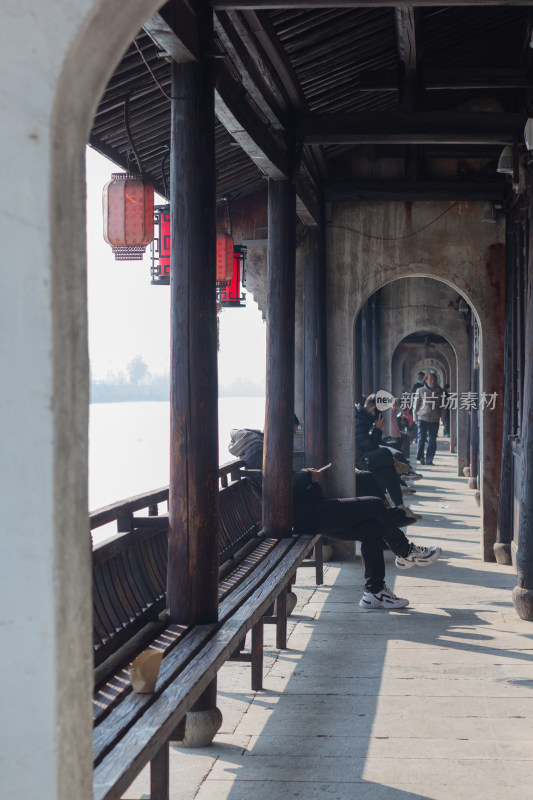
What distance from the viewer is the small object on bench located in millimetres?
3158

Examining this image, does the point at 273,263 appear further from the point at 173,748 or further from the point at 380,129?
the point at 173,748

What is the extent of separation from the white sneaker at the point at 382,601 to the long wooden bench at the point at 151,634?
117 centimetres

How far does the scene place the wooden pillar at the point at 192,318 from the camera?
12.9 ft

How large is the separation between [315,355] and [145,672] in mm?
5872

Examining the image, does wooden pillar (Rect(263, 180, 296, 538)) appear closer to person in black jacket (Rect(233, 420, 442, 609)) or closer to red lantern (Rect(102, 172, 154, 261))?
person in black jacket (Rect(233, 420, 442, 609))

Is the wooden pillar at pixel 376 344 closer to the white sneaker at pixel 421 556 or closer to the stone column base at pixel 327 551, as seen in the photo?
the stone column base at pixel 327 551

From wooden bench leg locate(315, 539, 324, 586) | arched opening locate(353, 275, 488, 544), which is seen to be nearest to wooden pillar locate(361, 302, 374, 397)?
arched opening locate(353, 275, 488, 544)

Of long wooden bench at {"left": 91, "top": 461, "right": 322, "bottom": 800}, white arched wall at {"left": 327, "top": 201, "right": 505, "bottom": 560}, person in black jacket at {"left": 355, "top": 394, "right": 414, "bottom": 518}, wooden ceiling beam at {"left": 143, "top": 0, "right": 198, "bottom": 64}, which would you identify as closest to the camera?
long wooden bench at {"left": 91, "top": 461, "right": 322, "bottom": 800}

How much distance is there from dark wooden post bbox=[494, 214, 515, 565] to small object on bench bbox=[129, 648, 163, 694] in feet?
18.7

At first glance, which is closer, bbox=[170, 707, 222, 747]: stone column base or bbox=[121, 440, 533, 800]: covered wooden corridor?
bbox=[121, 440, 533, 800]: covered wooden corridor

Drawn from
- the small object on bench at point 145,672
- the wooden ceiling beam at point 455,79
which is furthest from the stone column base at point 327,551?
the small object on bench at point 145,672

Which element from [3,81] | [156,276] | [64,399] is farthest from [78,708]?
[156,276]

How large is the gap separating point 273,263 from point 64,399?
16.1 ft

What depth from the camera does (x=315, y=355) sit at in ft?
28.9
